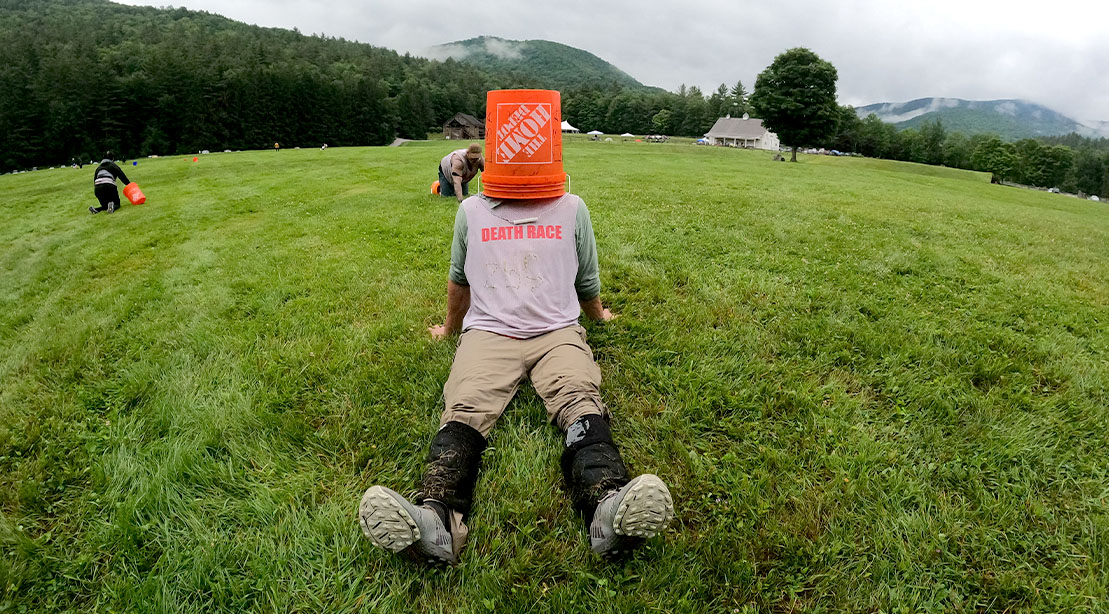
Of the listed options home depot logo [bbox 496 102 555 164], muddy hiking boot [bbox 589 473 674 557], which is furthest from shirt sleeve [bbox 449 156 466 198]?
muddy hiking boot [bbox 589 473 674 557]

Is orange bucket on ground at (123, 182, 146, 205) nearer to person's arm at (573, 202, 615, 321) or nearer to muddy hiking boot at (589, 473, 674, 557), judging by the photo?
person's arm at (573, 202, 615, 321)

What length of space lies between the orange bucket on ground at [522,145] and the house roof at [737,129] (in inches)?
4067

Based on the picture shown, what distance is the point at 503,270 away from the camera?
10.4 feet

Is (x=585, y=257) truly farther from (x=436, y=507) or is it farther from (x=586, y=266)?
(x=436, y=507)

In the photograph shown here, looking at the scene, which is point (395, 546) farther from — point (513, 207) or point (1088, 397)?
point (1088, 397)

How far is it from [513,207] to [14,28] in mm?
129488

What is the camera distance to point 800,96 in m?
42.8

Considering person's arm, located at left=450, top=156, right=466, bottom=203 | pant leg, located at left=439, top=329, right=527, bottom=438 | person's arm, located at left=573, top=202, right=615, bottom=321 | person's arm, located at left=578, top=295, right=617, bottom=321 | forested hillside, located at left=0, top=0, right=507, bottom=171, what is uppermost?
forested hillside, located at left=0, top=0, right=507, bottom=171

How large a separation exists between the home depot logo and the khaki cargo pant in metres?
1.13

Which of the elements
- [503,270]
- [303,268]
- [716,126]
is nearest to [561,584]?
[503,270]

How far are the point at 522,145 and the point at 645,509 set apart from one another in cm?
222

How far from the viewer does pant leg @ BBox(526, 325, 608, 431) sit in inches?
108

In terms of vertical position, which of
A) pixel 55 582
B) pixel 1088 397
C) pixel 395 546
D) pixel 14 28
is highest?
pixel 14 28

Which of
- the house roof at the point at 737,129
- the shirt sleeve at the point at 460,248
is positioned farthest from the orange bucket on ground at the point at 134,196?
the house roof at the point at 737,129
